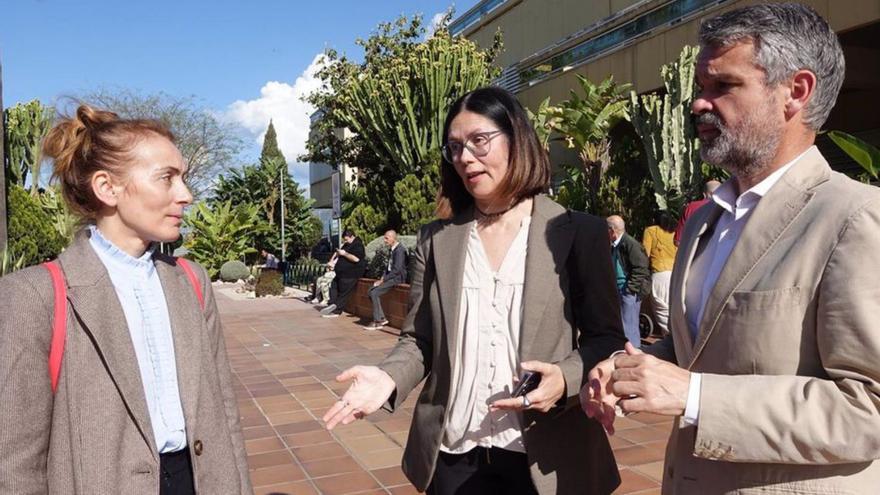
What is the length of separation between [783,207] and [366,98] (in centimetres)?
1907

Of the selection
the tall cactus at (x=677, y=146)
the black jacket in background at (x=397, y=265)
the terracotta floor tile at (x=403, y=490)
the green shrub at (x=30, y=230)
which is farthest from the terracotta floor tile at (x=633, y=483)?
the green shrub at (x=30, y=230)

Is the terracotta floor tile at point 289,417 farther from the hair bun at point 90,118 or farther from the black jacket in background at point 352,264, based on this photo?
the black jacket in background at point 352,264

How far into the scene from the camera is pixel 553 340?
6.61 ft

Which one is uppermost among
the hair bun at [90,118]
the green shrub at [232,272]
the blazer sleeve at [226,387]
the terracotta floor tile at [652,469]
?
the hair bun at [90,118]

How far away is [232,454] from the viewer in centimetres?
207

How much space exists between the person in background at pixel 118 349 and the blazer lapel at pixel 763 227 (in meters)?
1.38

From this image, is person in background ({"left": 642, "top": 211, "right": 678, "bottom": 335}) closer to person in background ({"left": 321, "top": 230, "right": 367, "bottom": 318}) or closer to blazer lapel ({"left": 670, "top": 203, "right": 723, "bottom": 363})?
blazer lapel ({"left": 670, "top": 203, "right": 723, "bottom": 363})

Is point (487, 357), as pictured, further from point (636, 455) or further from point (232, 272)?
point (232, 272)

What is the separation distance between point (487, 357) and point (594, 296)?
1.19ft

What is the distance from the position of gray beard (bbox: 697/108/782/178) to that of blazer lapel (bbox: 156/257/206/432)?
4.95 ft

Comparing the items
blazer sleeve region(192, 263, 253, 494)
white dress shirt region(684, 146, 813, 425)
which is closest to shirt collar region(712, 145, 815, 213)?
white dress shirt region(684, 146, 813, 425)

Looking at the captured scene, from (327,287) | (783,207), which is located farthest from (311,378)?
(327,287)

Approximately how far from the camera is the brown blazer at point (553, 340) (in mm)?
1947

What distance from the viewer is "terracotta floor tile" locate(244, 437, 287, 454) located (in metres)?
4.98
